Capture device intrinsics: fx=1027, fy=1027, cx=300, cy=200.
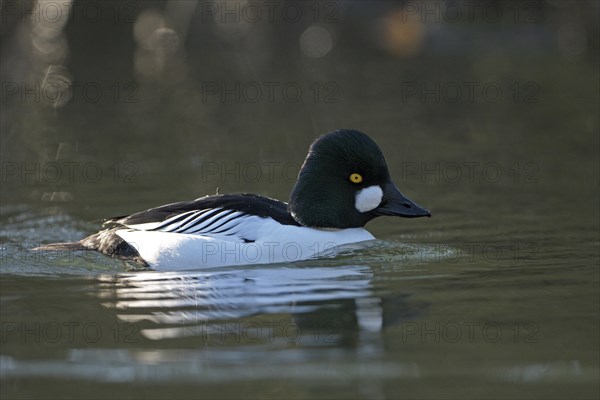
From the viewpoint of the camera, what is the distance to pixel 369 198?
8.58 metres

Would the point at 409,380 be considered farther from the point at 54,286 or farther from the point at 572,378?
the point at 54,286

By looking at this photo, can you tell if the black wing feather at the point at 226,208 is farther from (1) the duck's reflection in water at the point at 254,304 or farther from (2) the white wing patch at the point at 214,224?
(1) the duck's reflection in water at the point at 254,304

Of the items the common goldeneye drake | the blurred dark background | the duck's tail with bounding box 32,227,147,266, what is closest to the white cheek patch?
the common goldeneye drake

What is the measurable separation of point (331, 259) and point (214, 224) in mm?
1003

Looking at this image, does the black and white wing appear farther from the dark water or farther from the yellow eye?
the yellow eye

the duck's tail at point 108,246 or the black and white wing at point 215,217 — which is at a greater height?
the black and white wing at point 215,217

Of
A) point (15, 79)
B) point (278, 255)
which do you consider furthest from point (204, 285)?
point (15, 79)

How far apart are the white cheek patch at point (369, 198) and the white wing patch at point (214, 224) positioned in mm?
841

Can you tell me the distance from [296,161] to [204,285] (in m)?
5.85

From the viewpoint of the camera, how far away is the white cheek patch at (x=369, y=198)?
8.57 m
